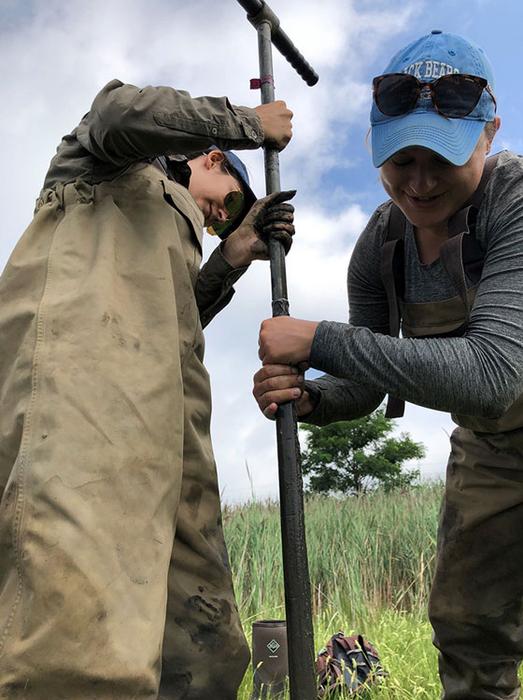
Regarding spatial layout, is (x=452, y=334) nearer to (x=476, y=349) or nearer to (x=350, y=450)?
(x=476, y=349)

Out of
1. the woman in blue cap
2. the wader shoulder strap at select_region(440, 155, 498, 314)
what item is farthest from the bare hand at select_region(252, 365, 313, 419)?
the wader shoulder strap at select_region(440, 155, 498, 314)

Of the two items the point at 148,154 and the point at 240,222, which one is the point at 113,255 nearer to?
the point at 148,154

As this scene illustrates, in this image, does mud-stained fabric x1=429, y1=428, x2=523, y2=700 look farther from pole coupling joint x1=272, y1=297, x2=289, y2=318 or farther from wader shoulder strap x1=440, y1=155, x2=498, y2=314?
pole coupling joint x1=272, y1=297, x2=289, y2=318

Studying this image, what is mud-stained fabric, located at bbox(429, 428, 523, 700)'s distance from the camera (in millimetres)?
2678

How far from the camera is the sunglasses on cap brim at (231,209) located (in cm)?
271

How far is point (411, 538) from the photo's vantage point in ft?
21.7

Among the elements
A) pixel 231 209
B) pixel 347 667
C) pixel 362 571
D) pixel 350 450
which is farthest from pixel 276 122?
pixel 350 450

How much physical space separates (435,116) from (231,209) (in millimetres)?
830

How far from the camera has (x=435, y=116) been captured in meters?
2.24

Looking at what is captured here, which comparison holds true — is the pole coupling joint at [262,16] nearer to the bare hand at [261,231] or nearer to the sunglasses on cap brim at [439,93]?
the sunglasses on cap brim at [439,93]

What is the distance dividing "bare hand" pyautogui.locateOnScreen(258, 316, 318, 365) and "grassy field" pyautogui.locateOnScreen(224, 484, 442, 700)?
1.95m

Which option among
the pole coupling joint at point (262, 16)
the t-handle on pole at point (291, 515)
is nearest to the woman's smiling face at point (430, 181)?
the t-handle on pole at point (291, 515)

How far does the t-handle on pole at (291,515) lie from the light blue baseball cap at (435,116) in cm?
39

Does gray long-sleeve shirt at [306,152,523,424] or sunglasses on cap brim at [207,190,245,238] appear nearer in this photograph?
gray long-sleeve shirt at [306,152,523,424]
